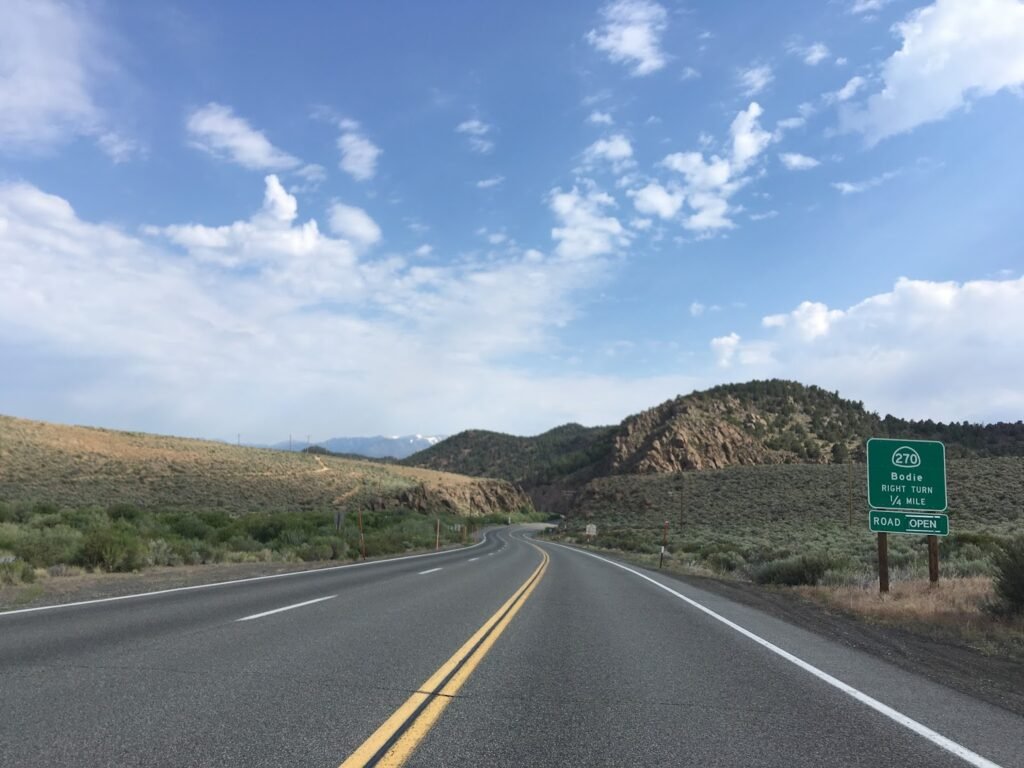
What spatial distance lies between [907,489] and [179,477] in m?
66.3

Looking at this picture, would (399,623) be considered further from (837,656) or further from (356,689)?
(837,656)

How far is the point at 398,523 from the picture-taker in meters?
57.8

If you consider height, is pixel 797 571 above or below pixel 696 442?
below

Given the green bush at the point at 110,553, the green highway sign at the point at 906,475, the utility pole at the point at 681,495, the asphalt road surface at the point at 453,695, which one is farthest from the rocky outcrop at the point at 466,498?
the asphalt road surface at the point at 453,695

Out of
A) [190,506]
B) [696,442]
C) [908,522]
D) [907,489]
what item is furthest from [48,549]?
[696,442]

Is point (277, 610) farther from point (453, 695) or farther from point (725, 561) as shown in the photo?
point (725, 561)

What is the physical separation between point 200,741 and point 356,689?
5.63ft

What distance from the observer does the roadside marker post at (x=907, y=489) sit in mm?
15406

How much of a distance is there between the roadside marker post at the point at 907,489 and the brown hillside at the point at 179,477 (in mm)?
45327

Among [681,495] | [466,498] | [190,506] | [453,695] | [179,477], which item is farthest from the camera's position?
[466,498]

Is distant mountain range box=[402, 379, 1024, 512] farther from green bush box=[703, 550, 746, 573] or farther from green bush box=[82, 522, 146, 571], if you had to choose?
green bush box=[82, 522, 146, 571]

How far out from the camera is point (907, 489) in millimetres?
15719

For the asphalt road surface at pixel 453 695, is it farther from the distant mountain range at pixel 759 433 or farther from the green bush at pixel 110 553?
the distant mountain range at pixel 759 433

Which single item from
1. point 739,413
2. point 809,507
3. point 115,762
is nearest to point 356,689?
point 115,762
